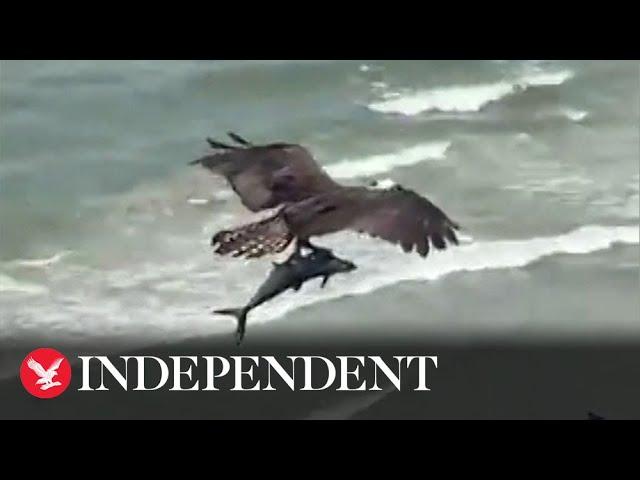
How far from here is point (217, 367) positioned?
211 cm

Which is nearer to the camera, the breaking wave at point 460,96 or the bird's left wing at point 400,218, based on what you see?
the bird's left wing at point 400,218

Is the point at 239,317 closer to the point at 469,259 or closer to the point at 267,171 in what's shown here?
the point at 267,171

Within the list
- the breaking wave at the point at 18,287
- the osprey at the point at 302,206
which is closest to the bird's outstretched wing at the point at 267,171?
the osprey at the point at 302,206

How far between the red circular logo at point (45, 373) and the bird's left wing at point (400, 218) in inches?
24.7

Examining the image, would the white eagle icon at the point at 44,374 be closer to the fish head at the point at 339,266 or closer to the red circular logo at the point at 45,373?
the red circular logo at the point at 45,373

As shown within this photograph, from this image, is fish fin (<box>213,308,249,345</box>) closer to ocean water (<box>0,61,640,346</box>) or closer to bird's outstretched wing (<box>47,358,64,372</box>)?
ocean water (<box>0,61,640,346</box>)

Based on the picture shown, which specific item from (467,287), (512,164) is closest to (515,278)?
(467,287)

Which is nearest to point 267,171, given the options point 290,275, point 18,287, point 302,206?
point 302,206

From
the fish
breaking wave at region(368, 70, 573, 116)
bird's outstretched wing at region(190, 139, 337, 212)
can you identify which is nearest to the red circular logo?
the fish

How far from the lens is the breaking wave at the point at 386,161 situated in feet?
A: 7.02

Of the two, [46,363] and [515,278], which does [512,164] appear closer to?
[515,278]

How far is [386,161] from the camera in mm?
2174

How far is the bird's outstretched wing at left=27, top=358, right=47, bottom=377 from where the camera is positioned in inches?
82.2

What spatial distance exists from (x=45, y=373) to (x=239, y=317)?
39 centimetres
